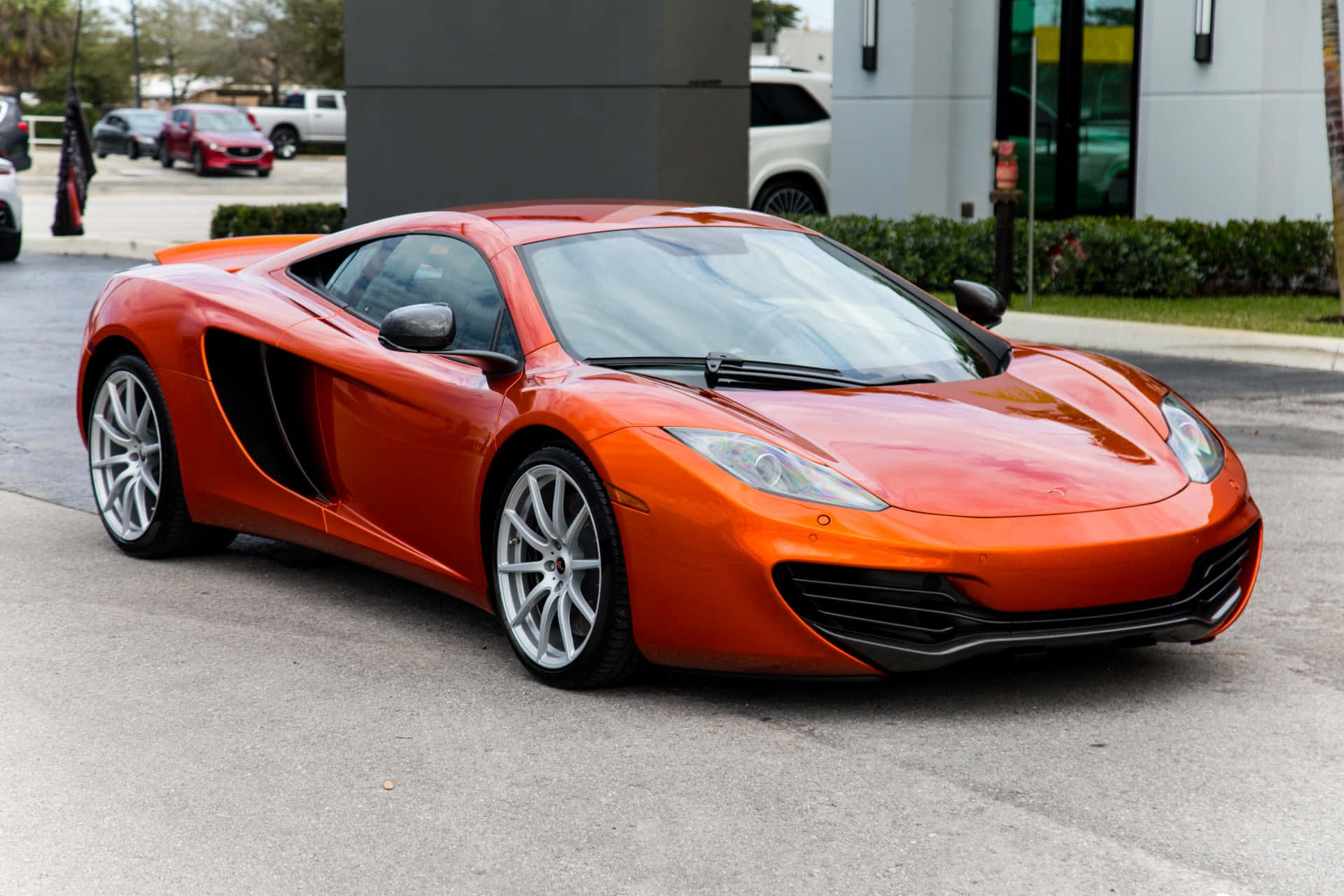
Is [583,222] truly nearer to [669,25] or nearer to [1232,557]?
[1232,557]

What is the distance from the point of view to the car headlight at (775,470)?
3.99m

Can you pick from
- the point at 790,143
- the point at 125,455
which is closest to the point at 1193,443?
the point at 125,455

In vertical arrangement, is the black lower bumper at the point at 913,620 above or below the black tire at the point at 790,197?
below

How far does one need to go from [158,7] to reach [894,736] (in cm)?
8199

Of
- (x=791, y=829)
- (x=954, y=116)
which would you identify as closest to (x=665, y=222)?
(x=791, y=829)

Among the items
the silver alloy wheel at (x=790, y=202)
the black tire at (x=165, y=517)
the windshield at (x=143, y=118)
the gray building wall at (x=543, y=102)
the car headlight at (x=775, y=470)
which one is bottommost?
the black tire at (x=165, y=517)

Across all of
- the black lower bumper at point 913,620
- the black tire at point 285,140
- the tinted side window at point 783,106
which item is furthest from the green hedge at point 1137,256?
the black tire at point 285,140

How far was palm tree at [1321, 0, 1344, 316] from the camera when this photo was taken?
39.6 ft

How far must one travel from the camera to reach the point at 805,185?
1903cm

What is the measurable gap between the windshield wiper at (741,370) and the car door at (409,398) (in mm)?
337

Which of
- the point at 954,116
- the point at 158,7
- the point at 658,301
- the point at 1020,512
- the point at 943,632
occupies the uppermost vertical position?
the point at 158,7

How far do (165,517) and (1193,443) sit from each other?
135 inches

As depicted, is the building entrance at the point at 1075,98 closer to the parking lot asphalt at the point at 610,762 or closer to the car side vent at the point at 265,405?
the parking lot asphalt at the point at 610,762

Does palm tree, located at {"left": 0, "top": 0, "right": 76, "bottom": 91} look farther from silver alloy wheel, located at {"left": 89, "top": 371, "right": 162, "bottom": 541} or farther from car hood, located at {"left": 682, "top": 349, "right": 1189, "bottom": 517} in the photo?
car hood, located at {"left": 682, "top": 349, "right": 1189, "bottom": 517}
